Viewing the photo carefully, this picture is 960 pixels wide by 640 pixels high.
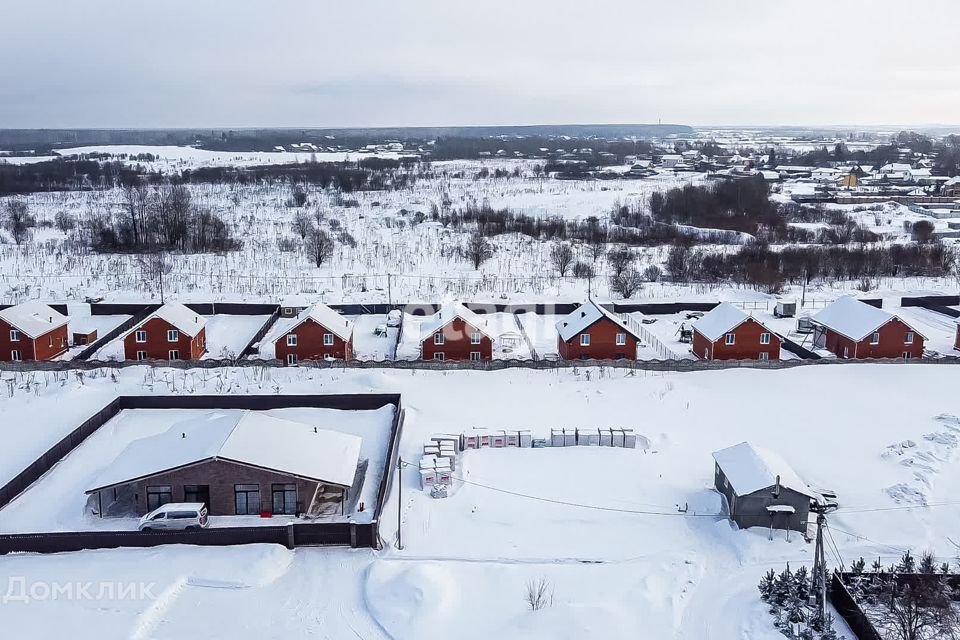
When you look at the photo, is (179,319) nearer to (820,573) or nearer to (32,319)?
(32,319)

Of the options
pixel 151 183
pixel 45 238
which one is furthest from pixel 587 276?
pixel 151 183

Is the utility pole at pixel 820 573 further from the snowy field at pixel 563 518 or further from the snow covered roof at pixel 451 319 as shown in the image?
the snow covered roof at pixel 451 319

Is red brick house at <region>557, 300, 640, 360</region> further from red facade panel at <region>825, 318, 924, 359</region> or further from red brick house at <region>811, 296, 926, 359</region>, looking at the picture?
red facade panel at <region>825, 318, 924, 359</region>

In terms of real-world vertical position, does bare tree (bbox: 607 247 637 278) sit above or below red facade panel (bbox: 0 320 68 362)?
above

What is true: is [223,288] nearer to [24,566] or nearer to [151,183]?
[24,566]

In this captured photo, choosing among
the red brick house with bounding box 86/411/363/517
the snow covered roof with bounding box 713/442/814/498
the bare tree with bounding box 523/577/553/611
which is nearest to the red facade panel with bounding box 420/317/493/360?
the red brick house with bounding box 86/411/363/517

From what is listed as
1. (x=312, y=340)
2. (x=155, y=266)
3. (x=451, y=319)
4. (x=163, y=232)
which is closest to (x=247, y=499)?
(x=312, y=340)
